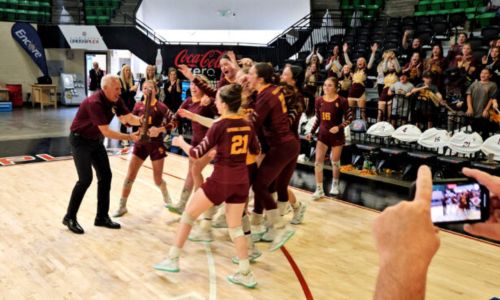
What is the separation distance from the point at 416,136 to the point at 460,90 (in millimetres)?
1558

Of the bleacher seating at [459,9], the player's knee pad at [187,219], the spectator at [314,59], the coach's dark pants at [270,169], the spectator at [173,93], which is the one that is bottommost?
the player's knee pad at [187,219]

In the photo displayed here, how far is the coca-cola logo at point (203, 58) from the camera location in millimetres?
17219

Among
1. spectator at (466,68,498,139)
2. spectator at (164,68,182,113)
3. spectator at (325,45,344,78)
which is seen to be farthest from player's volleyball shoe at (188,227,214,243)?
spectator at (325,45,344,78)

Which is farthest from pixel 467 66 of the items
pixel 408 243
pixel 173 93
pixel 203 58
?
pixel 203 58

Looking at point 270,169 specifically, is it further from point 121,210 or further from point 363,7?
point 363,7

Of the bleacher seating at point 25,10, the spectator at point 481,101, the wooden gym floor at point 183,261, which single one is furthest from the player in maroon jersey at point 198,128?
the bleacher seating at point 25,10

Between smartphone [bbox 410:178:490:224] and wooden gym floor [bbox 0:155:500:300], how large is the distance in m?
2.54

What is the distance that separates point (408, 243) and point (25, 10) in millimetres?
20826

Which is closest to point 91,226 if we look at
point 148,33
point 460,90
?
point 460,90

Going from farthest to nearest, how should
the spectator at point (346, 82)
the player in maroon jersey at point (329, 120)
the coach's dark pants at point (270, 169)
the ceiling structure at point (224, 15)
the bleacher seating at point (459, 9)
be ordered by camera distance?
the ceiling structure at point (224, 15) → the bleacher seating at point (459, 9) → the spectator at point (346, 82) → the player in maroon jersey at point (329, 120) → the coach's dark pants at point (270, 169)

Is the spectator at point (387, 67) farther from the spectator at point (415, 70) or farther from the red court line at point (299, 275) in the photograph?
the red court line at point (299, 275)

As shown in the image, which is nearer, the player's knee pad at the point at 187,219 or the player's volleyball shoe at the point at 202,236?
the player's knee pad at the point at 187,219

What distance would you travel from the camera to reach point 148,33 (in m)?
18.8

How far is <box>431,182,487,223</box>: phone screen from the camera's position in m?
1.70
